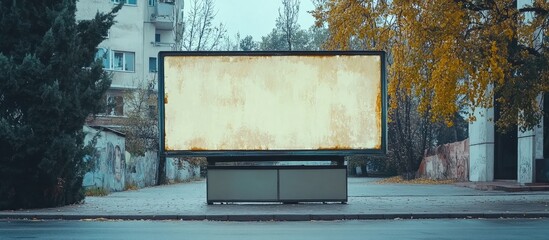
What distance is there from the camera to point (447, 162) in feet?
161

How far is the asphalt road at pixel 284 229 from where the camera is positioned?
46.0 ft

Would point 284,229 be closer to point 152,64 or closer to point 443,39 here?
point 443,39

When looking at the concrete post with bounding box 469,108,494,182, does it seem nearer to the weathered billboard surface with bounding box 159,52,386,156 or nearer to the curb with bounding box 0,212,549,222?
the weathered billboard surface with bounding box 159,52,386,156

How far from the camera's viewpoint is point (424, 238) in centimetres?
1347

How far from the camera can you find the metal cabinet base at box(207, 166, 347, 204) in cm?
2227

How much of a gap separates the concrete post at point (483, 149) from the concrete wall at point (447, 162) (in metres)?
3.07

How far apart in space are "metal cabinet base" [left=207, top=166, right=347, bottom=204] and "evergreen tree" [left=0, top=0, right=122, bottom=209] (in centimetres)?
336

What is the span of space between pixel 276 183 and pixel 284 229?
6626mm

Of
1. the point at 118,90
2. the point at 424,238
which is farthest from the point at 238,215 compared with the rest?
the point at 118,90

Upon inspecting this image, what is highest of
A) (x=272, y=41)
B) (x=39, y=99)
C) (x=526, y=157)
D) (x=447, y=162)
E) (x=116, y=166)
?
(x=272, y=41)

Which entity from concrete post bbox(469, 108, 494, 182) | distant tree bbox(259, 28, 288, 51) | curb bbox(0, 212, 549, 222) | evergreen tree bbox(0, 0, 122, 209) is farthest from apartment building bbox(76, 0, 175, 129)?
distant tree bbox(259, 28, 288, 51)

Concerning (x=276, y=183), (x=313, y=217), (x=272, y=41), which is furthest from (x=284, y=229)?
(x=272, y=41)

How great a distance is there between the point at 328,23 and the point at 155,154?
27622 mm

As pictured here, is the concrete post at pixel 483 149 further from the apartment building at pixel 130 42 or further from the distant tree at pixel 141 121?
the apartment building at pixel 130 42
